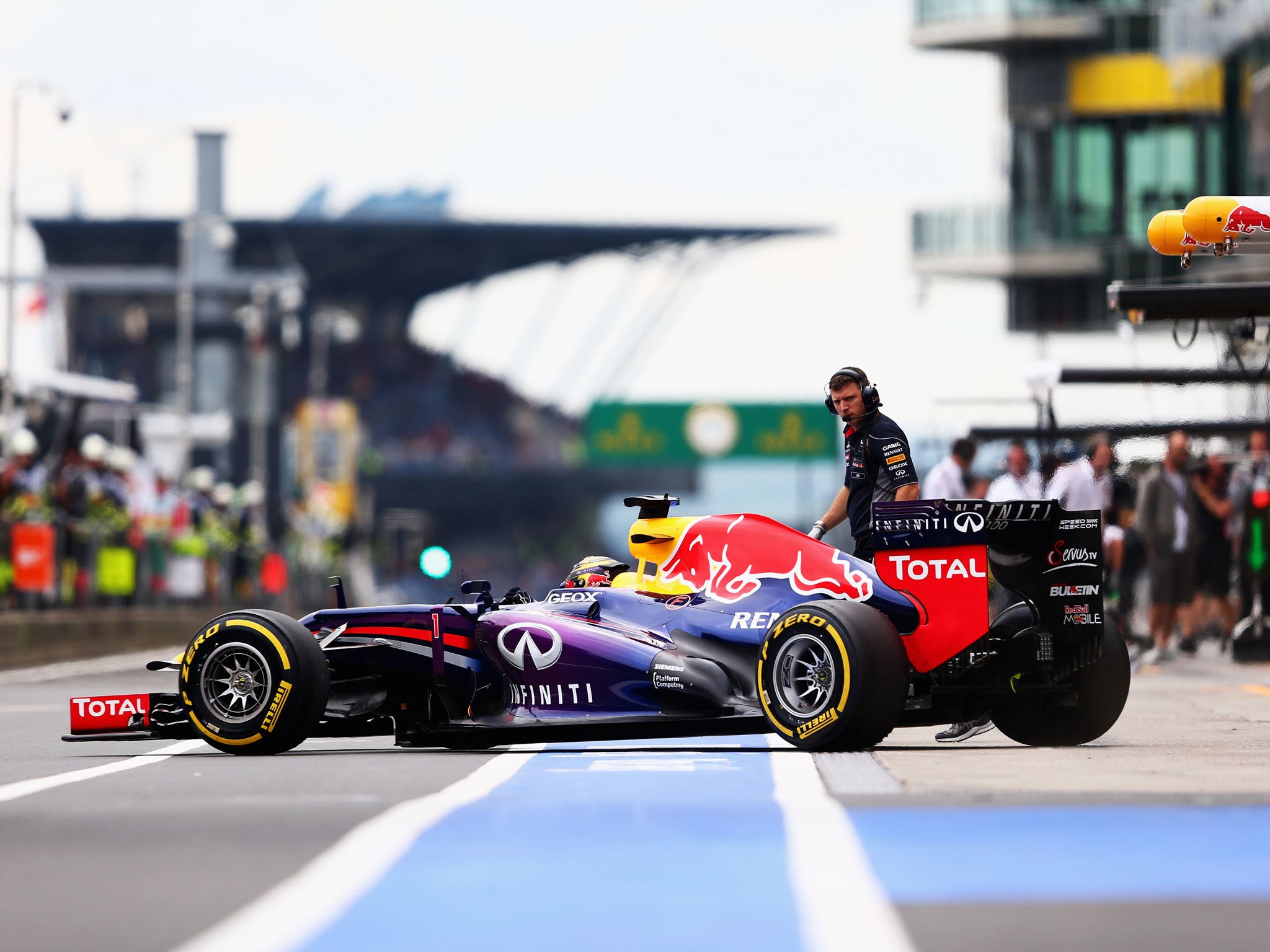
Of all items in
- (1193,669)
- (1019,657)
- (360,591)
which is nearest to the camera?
(1019,657)

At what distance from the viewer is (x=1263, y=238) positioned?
14766 millimetres

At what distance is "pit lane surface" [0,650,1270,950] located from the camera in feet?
21.3

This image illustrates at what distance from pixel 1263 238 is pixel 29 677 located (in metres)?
12.9

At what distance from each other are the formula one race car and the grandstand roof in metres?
79.0

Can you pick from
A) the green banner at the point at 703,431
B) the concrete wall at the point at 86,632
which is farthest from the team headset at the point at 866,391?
the green banner at the point at 703,431

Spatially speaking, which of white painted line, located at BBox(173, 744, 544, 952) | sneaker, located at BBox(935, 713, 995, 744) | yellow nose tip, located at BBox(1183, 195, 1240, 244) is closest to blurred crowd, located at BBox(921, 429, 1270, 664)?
yellow nose tip, located at BBox(1183, 195, 1240, 244)

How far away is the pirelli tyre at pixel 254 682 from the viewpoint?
12031 millimetres

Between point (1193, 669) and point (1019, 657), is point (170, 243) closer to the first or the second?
point (1193, 669)

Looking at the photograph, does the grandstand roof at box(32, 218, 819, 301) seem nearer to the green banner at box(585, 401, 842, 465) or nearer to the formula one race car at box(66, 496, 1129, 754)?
the green banner at box(585, 401, 842, 465)

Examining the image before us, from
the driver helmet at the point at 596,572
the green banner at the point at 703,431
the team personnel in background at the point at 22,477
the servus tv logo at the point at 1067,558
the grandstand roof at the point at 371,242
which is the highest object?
the grandstand roof at the point at 371,242

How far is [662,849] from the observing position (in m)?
8.06

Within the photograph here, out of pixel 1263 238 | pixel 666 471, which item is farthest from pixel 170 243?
pixel 1263 238

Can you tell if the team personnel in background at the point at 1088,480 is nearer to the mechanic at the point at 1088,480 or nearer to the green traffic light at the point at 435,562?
the mechanic at the point at 1088,480

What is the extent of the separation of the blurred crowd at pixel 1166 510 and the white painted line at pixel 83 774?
983 centimetres
